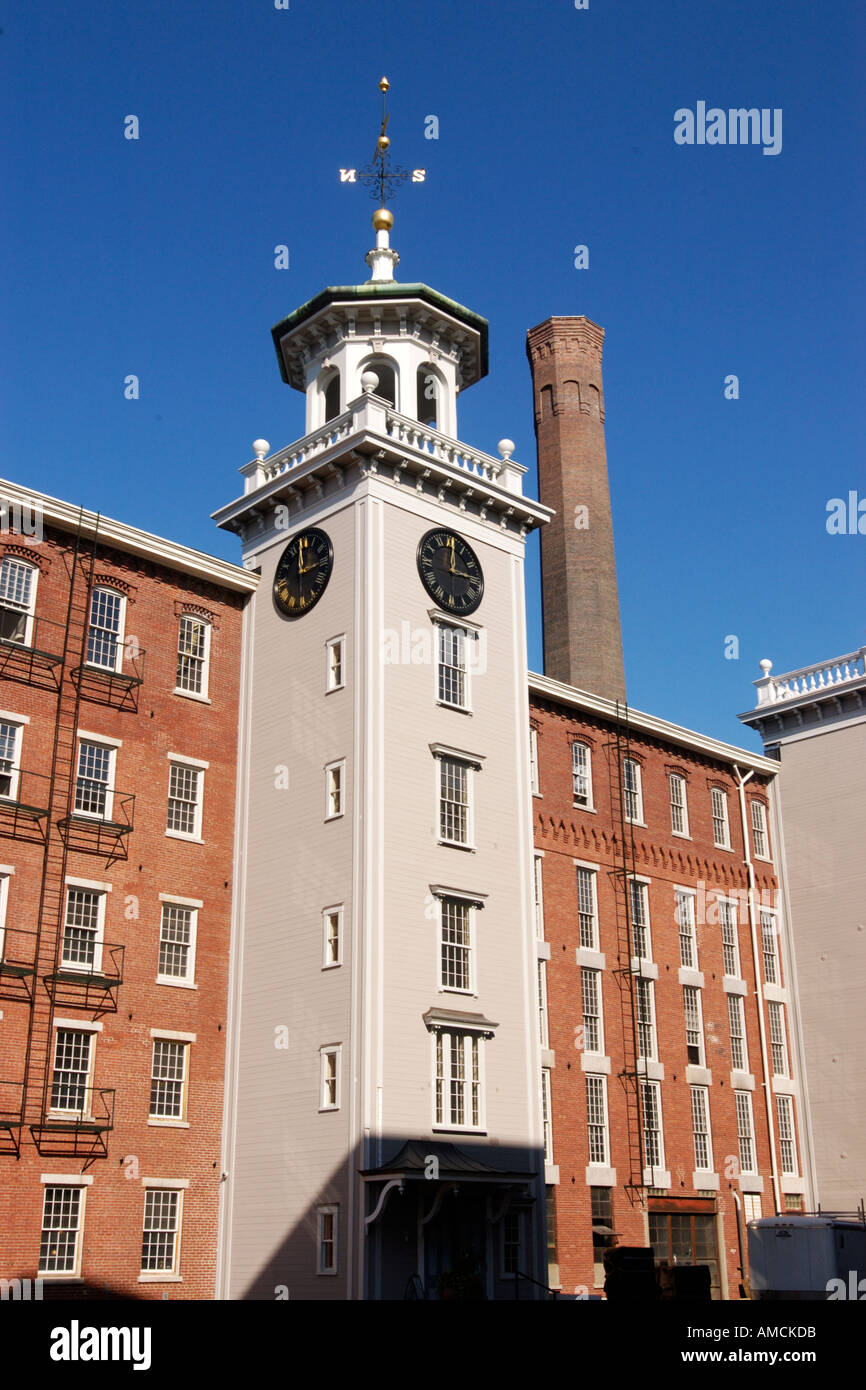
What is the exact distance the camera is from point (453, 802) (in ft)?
123

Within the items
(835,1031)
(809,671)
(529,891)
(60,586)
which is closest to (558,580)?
(809,671)

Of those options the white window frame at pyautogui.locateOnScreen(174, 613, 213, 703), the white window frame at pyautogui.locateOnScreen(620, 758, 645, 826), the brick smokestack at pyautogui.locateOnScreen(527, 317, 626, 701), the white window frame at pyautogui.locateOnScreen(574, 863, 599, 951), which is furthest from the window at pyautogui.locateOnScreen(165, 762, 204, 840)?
the brick smokestack at pyautogui.locateOnScreen(527, 317, 626, 701)

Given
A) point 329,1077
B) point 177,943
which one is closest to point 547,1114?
point 329,1077

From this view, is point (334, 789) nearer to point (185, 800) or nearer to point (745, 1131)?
point (185, 800)

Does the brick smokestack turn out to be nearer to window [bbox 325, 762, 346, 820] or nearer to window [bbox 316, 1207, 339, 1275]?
window [bbox 325, 762, 346, 820]

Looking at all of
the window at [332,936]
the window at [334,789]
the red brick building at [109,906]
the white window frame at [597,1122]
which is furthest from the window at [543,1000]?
the red brick building at [109,906]

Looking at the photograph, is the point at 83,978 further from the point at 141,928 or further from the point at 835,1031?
the point at 835,1031

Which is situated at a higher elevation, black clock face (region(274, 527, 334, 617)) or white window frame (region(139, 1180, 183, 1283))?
black clock face (region(274, 527, 334, 617))

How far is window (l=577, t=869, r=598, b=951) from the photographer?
149 feet

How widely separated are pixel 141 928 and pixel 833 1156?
29.2 meters

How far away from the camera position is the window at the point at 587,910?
149 feet

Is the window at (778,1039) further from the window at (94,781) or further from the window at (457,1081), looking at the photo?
the window at (94,781)

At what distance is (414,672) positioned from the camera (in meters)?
37.5

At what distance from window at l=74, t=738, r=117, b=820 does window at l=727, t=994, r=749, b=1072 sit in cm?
2581
